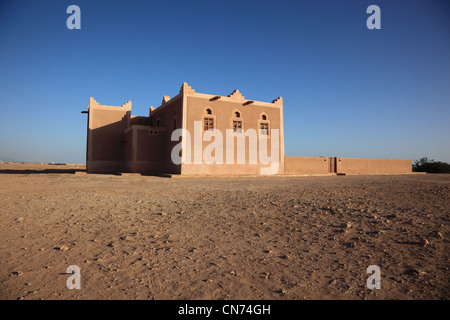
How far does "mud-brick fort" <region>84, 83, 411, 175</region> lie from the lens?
18.2 metres

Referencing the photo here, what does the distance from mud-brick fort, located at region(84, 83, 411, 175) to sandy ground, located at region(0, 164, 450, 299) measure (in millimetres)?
13001

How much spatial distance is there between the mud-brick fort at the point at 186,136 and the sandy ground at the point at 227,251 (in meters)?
13.0

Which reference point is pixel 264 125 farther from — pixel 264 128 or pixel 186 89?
pixel 186 89

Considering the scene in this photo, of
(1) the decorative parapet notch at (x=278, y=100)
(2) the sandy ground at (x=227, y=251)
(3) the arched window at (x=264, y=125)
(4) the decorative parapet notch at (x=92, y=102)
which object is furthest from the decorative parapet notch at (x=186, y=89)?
(2) the sandy ground at (x=227, y=251)

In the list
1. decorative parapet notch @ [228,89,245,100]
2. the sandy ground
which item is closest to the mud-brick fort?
decorative parapet notch @ [228,89,245,100]

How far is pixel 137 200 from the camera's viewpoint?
21.6ft

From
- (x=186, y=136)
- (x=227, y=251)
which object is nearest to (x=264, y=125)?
(x=186, y=136)

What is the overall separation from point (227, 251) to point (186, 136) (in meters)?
15.1

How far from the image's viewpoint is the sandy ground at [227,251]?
91.2 inches

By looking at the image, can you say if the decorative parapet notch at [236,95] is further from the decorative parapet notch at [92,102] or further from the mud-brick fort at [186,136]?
the decorative parapet notch at [92,102]

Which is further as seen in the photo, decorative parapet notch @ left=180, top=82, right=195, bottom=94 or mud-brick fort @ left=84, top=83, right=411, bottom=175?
mud-brick fort @ left=84, top=83, right=411, bottom=175

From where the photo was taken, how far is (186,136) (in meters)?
17.8

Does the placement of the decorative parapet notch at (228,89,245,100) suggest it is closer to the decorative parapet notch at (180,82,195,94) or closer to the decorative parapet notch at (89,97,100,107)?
the decorative parapet notch at (180,82,195,94)
